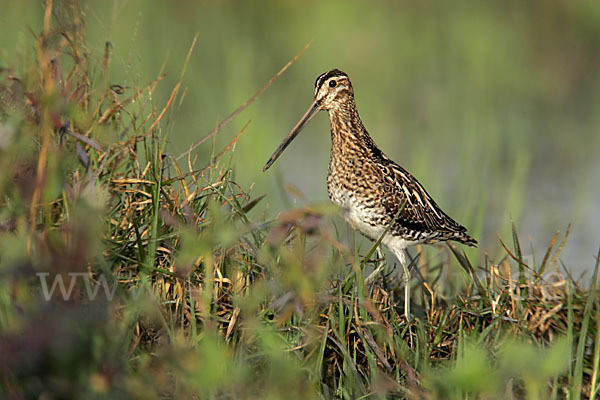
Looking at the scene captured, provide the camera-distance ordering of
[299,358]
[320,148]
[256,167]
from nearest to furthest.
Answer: [299,358]
[256,167]
[320,148]

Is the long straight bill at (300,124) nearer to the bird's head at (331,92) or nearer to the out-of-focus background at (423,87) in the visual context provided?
the bird's head at (331,92)

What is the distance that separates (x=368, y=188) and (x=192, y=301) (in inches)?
51.1

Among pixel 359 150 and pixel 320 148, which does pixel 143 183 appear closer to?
pixel 359 150

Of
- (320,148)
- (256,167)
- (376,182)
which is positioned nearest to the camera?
(376,182)

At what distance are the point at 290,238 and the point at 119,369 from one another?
1132 mm

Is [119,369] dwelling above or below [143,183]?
below

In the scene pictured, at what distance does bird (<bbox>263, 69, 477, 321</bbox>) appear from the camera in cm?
392

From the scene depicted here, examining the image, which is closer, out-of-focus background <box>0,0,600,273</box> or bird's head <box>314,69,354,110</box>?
bird's head <box>314,69,354,110</box>

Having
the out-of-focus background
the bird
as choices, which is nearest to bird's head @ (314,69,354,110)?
the bird

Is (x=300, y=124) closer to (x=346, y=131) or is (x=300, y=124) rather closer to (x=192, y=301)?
(x=346, y=131)

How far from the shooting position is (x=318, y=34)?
33.7ft

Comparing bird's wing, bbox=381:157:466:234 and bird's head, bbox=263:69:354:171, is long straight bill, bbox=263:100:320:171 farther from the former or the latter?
bird's wing, bbox=381:157:466:234

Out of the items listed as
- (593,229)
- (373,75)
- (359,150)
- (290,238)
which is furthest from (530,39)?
(290,238)

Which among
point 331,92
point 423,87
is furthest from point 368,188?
point 423,87
